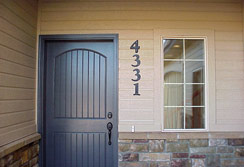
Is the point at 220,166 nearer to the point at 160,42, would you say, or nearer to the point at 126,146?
the point at 126,146

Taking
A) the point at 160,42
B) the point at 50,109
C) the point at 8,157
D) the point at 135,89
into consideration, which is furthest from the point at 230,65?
the point at 8,157

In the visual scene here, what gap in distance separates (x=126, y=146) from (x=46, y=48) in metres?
1.74

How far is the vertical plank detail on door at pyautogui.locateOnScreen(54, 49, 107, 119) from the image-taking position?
2.65 m

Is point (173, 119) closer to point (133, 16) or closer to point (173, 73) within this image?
point (173, 73)

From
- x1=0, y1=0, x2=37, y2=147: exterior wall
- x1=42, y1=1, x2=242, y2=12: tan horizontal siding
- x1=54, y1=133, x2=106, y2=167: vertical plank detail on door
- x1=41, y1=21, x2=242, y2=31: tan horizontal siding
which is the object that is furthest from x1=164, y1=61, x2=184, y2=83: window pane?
x1=0, y1=0, x2=37, y2=147: exterior wall

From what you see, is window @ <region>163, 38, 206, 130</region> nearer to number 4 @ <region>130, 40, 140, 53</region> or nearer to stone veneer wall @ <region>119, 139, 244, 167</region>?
stone veneer wall @ <region>119, 139, 244, 167</region>

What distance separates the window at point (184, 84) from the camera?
258cm

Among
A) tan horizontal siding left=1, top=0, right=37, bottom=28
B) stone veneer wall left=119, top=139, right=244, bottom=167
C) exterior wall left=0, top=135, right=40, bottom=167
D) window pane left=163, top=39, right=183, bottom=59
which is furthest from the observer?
window pane left=163, top=39, right=183, bottom=59

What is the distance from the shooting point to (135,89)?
8.37ft

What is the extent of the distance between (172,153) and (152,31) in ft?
5.41

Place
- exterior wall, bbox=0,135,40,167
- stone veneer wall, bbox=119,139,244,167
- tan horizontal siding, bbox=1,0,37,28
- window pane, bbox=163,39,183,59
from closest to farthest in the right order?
exterior wall, bbox=0,135,40,167, tan horizontal siding, bbox=1,0,37,28, stone veneer wall, bbox=119,139,244,167, window pane, bbox=163,39,183,59

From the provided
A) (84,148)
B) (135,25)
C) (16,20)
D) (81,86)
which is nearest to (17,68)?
(16,20)

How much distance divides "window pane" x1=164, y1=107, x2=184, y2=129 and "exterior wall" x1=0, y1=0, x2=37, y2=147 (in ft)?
5.79

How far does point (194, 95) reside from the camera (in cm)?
259
